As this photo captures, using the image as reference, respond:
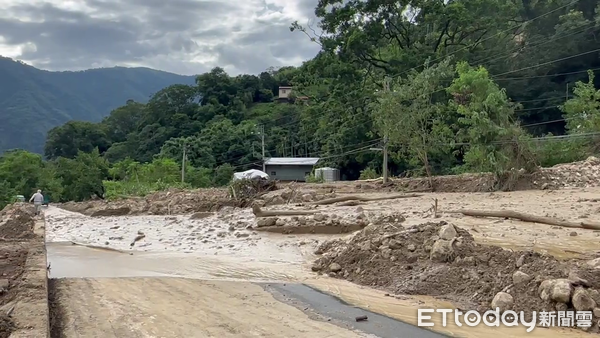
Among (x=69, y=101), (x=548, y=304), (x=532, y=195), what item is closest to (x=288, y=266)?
(x=548, y=304)

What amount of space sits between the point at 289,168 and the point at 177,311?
1872 inches

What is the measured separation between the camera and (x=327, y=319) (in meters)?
6.54

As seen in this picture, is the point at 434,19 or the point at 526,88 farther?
the point at 526,88

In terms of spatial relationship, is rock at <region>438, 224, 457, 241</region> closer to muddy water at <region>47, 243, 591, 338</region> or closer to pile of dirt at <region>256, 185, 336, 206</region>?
muddy water at <region>47, 243, 591, 338</region>

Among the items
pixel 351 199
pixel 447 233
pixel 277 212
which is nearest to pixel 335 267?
pixel 447 233

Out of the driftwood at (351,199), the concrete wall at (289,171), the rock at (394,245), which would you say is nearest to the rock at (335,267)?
the rock at (394,245)

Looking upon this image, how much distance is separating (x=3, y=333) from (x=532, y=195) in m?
15.5

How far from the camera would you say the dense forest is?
23.0m

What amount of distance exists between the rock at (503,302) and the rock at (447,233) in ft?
6.25

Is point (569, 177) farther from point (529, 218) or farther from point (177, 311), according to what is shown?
point (177, 311)

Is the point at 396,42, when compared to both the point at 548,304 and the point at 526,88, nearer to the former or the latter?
the point at 526,88

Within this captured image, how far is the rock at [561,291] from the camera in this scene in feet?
20.1

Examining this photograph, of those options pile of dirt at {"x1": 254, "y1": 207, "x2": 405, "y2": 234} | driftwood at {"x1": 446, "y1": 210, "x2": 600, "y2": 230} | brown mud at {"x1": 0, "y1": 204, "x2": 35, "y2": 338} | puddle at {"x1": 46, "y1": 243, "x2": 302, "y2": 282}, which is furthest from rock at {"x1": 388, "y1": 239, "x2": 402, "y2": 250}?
brown mud at {"x1": 0, "y1": 204, "x2": 35, "y2": 338}

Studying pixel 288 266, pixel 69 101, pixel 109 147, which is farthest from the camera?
pixel 69 101
